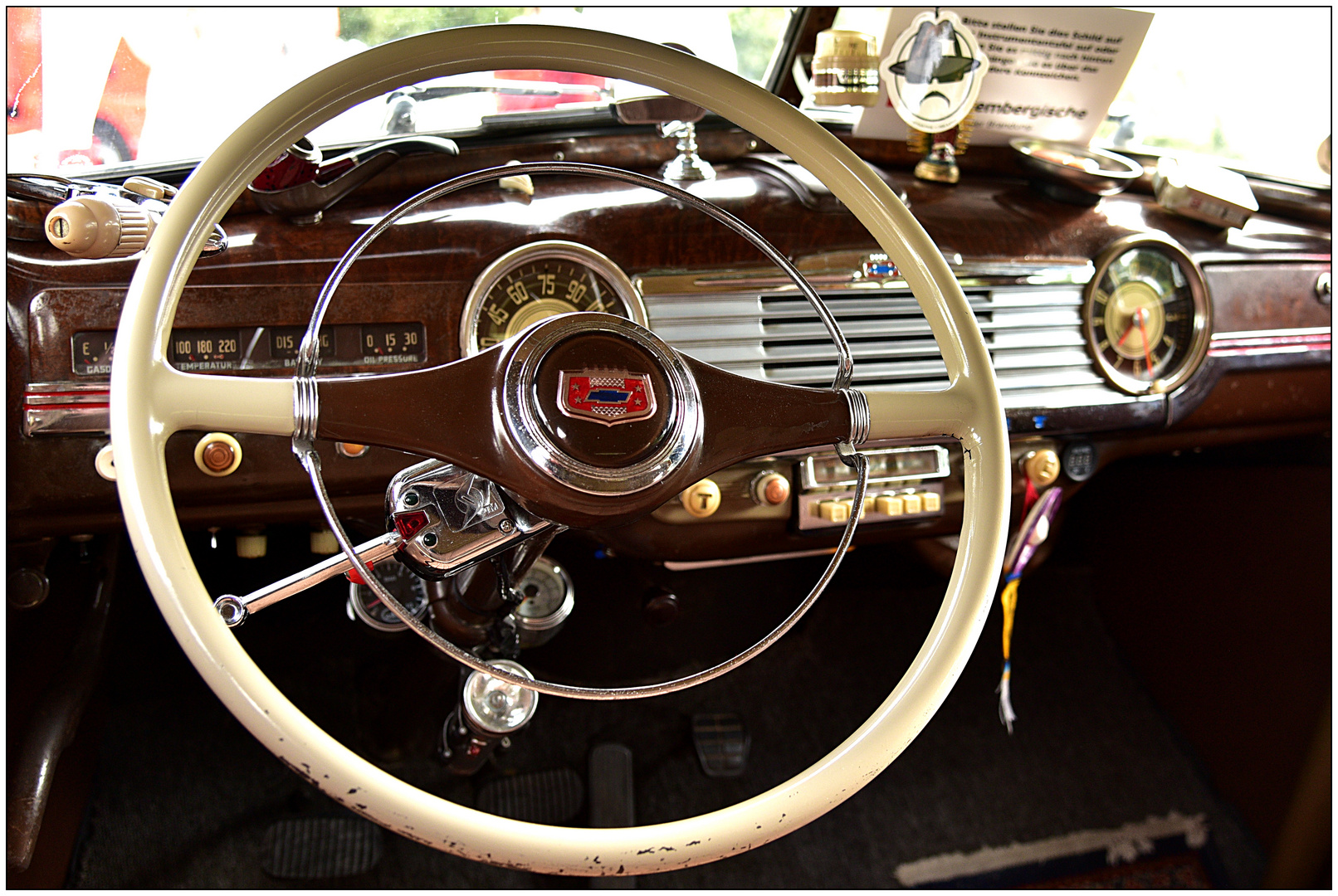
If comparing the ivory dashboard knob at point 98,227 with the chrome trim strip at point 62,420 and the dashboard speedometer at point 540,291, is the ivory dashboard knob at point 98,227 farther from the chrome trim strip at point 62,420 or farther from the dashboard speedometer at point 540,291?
the dashboard speedometer at point 540,291

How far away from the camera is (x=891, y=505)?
1116 mm

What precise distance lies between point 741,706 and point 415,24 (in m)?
1.29

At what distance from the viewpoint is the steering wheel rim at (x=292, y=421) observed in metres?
0.59

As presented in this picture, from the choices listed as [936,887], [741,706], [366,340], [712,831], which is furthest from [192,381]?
[936,887]

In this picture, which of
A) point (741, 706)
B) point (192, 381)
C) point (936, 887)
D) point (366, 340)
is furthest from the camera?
point (741, 706)

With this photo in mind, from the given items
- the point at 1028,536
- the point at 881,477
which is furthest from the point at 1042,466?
the point at 881,477

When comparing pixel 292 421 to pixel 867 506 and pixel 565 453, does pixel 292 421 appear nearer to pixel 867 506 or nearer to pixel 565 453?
pixel 565 453

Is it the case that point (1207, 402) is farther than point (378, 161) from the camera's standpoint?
Yes

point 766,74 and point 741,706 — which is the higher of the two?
point 766,74

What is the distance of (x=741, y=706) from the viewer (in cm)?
175

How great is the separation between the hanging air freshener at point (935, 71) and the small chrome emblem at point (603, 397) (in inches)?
30.5

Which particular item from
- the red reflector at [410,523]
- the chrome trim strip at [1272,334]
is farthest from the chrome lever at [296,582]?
the chrome trim strip at [1272,334]

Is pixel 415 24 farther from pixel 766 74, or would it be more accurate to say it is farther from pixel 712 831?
pixel 712 831

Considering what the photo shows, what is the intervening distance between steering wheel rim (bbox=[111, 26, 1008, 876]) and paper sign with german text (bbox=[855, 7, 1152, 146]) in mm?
558
